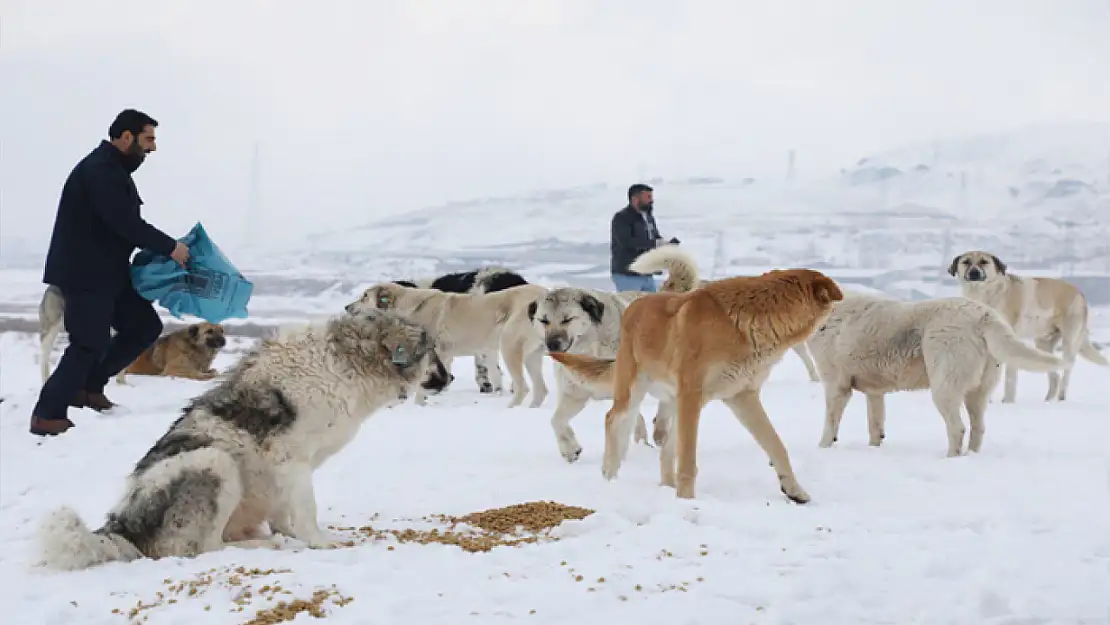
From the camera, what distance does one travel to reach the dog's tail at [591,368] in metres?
6.96

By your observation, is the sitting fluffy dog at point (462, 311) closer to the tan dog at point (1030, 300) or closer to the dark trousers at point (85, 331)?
the dark trousers at point (85, 331)

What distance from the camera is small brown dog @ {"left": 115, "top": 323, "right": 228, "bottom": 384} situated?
1470cm

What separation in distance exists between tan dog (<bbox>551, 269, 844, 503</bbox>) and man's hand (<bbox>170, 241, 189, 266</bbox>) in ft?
14.2

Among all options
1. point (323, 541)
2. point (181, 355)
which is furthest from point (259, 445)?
point (181, 355)


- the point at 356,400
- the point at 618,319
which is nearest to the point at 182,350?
the point at 618,319

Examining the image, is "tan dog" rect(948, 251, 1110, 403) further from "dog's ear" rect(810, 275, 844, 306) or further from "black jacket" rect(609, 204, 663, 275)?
"dog's ear" rect(810, 275, 844, 306)

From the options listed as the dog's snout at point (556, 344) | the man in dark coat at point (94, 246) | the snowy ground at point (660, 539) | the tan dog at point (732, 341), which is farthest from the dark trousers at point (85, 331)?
the tan dog at point (732, 341)

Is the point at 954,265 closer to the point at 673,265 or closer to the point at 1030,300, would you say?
Answer: the point at 1030,300

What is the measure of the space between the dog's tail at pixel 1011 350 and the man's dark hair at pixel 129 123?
747 centimetres

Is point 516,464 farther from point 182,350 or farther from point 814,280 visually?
point 182,350

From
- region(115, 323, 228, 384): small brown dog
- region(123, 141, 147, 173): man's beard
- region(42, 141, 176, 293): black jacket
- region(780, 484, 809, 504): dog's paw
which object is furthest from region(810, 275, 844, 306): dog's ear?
region(115, 323, 228, 384): small brown dog

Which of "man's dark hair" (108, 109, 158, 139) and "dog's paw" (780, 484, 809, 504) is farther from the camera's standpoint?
"man's dark hair" (108, 109, 158, 139)

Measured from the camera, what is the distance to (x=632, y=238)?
13.3 meters

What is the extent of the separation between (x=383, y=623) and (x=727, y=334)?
298 centimetres
